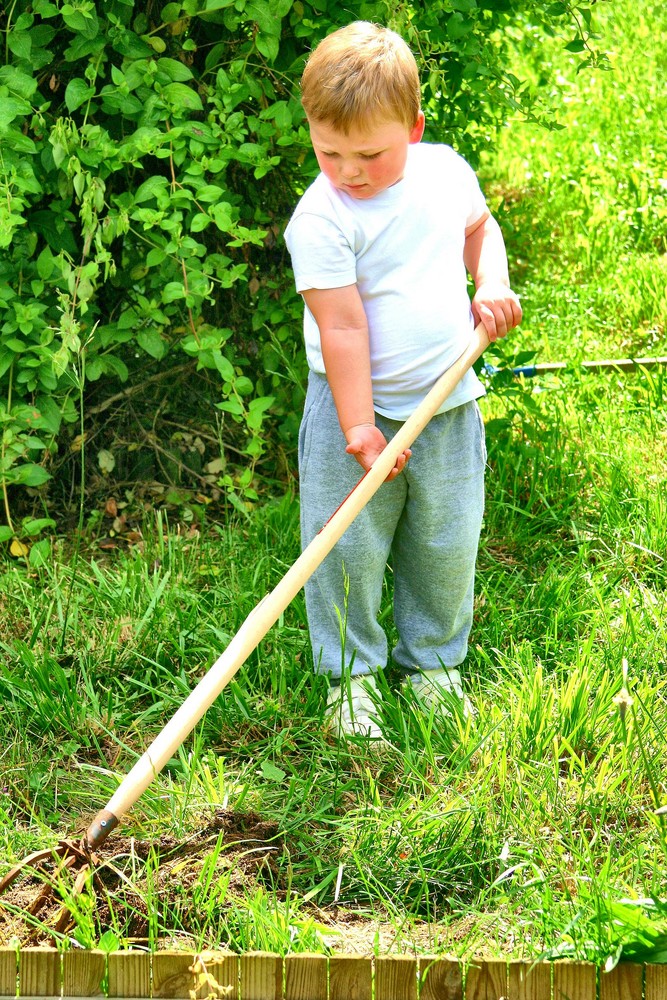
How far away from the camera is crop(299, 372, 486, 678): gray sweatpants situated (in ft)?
8.00

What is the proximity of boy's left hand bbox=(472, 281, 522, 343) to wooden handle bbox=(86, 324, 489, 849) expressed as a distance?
0.07 ft

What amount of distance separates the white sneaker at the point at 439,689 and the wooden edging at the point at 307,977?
2.25ft

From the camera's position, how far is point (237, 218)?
3180 millimetres

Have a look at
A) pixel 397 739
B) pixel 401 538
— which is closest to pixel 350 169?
pixel 401 538

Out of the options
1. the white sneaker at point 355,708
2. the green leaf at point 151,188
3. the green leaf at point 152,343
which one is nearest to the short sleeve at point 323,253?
the white sneaker at point 355,708

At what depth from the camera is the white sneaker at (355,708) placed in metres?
2.47

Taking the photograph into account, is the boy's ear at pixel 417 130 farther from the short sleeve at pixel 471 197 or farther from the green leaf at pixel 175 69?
the green leaf at pixel 175 69

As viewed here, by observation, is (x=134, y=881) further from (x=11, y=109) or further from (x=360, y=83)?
(x=11, y=109)

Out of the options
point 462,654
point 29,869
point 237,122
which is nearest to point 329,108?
point 237,122

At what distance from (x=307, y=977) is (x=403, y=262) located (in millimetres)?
1300

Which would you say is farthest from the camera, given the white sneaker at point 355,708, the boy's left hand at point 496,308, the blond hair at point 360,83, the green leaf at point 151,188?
the green leaf at point 151,188

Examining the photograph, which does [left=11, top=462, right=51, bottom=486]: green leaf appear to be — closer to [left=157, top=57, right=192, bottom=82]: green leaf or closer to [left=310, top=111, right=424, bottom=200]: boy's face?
[left=157, top=57, right=192, bottom=82]: green leaf

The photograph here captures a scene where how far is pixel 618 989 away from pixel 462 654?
971 mm

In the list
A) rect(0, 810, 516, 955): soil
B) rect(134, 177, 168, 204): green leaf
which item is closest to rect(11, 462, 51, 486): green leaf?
rect(134, 177, 168, 204): green leaf
